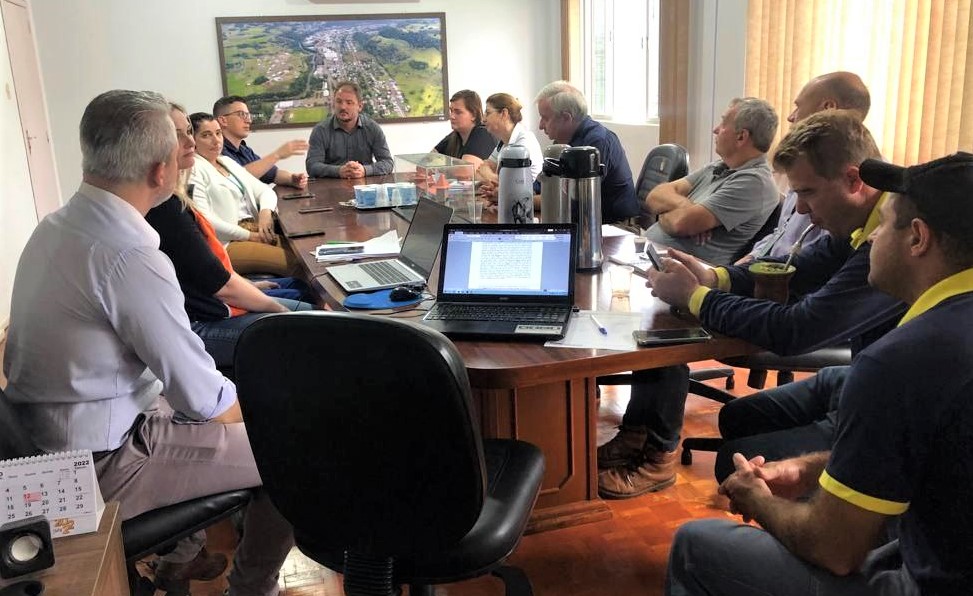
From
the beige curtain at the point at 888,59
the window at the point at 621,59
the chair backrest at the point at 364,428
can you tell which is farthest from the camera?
the window at the point at 621,59

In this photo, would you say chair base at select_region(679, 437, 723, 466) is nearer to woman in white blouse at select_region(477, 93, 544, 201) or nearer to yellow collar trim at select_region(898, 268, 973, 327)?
yellow collar trim at select_region(898, 268, 973, 327)

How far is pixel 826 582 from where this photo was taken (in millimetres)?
1135

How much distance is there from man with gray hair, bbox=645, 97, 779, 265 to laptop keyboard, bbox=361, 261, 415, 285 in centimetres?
104

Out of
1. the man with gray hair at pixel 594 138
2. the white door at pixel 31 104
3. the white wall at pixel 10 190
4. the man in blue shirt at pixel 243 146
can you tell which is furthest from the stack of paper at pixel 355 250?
the white door at pixel 31 104

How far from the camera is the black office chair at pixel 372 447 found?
1.10 metres

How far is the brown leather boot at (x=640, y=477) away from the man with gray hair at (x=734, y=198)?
80 centimetres

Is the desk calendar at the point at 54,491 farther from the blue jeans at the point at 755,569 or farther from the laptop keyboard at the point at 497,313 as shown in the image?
the blue jeans at the point at 755,569

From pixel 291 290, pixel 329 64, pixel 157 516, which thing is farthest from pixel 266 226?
pixel 329 64

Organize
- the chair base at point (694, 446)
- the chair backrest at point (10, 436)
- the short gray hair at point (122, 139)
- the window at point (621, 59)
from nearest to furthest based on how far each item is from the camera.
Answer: the chair backrest at point (10, 436), the short gray hair at point (122, 139), the chair base at point (694, 446), the window at point (621, 59)

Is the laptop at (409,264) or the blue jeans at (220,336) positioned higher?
the laptop at (409,264)

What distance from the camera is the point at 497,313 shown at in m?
1.81

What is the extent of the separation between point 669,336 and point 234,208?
251 centimetres

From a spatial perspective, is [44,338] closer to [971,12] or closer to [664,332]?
[664,332]

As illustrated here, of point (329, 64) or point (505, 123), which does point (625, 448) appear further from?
point (329, 64)
